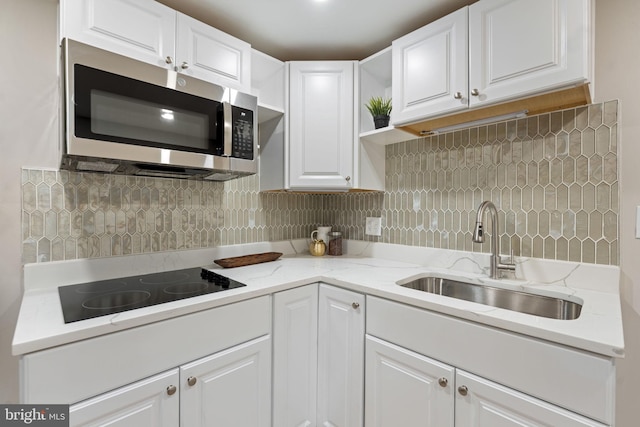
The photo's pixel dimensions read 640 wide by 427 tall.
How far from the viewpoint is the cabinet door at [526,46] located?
113cm

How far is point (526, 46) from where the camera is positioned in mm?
1242

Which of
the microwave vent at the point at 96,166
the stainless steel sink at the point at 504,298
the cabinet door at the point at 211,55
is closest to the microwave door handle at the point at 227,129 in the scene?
the cabinet door at the point at 211,55

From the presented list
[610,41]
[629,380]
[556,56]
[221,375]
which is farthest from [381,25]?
[629,380]

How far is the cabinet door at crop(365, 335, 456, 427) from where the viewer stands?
1.16 m

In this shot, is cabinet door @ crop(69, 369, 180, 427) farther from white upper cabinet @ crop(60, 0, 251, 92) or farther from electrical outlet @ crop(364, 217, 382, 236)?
electrical outlet @ crop(364, 217, 382, 236)

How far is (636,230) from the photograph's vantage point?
Answer: 126cm

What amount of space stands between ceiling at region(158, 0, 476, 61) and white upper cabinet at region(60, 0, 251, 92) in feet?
0.47

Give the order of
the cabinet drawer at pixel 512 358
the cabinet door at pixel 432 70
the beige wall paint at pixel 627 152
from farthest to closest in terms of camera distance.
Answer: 1. the cabinet door at pixel 432 70
2. the beige wall paint at pixel 627 152
3. the cabinet drawer at pixel 512 358

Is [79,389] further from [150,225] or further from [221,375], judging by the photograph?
[150,225]

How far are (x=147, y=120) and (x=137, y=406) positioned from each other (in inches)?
41.9

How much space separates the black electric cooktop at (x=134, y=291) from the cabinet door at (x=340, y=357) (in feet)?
1.61

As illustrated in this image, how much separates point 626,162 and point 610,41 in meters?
0.51

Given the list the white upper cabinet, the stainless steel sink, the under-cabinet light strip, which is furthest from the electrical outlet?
the white upper cabinet

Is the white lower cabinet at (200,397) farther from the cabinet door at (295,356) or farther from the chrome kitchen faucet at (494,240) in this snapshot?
the chrome kitchen faucet at (494,240)
